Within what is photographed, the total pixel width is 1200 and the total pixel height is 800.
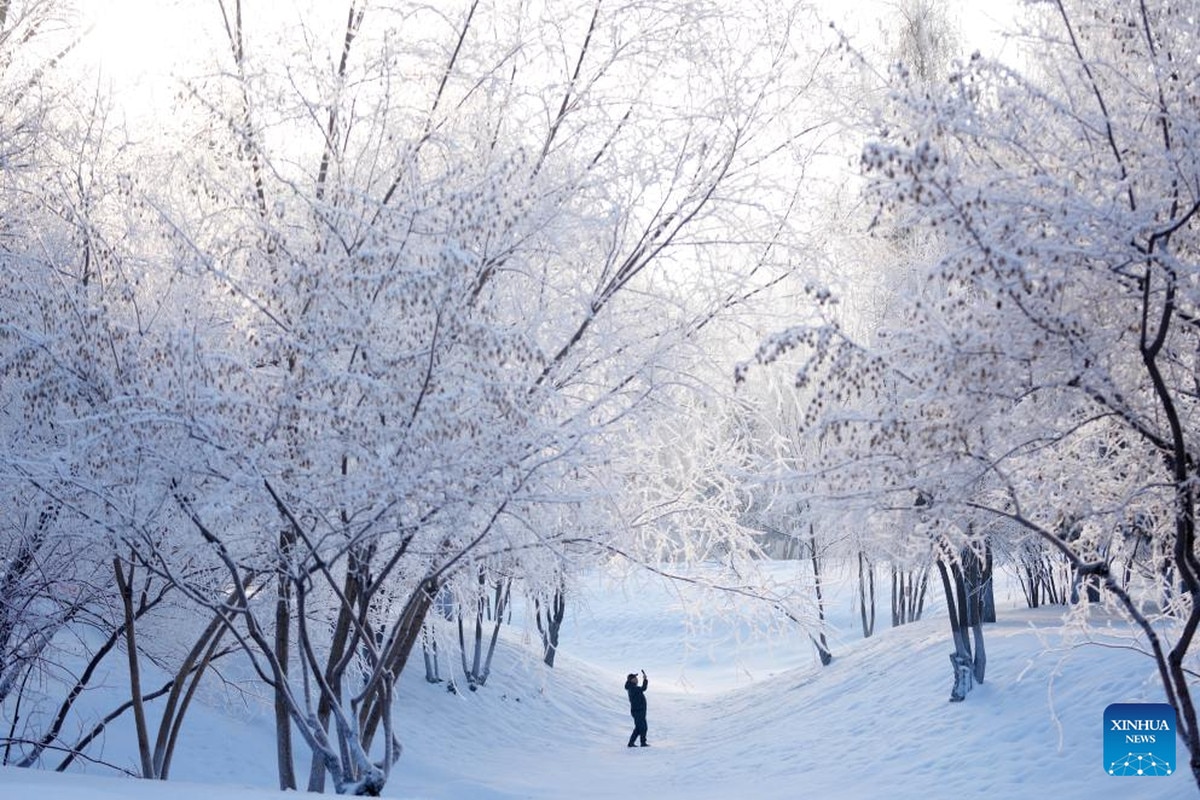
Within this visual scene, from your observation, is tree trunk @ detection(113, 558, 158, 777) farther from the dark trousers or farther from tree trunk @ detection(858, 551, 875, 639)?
tree trunk @ detection(858, 551, 875, 639)

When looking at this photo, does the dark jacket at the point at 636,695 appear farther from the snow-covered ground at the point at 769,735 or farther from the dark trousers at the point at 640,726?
the snow-covered ground at the point at 769,735

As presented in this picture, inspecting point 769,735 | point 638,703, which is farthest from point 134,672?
point 769,735

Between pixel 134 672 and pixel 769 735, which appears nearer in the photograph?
pixel 134 672

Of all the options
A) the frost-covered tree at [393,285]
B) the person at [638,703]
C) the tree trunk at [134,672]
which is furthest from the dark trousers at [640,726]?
the frost-covered tree at [393,285]

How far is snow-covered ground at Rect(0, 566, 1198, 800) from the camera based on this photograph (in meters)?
9.89

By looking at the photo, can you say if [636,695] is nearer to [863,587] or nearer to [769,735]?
[769,735]

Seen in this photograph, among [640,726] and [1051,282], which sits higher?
[1051,282]

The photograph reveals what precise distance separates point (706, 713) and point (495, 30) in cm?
1768

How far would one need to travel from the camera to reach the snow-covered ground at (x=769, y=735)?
32.4 ft

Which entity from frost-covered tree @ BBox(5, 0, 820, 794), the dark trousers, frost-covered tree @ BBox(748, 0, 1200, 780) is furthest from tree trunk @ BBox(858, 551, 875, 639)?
frost-covered tree @ BBox(748, 0, 1200, 780)

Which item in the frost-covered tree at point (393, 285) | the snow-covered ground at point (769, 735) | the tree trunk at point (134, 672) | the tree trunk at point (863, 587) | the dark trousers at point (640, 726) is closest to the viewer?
the frost-covered tree at point (393, 285)

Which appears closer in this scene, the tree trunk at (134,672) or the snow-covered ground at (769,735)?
the tree trunk at (134,672)

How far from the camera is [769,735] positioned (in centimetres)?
1702

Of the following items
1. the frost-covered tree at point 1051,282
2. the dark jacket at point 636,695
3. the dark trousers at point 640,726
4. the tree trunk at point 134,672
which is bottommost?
the dark trousers at point 640,726
